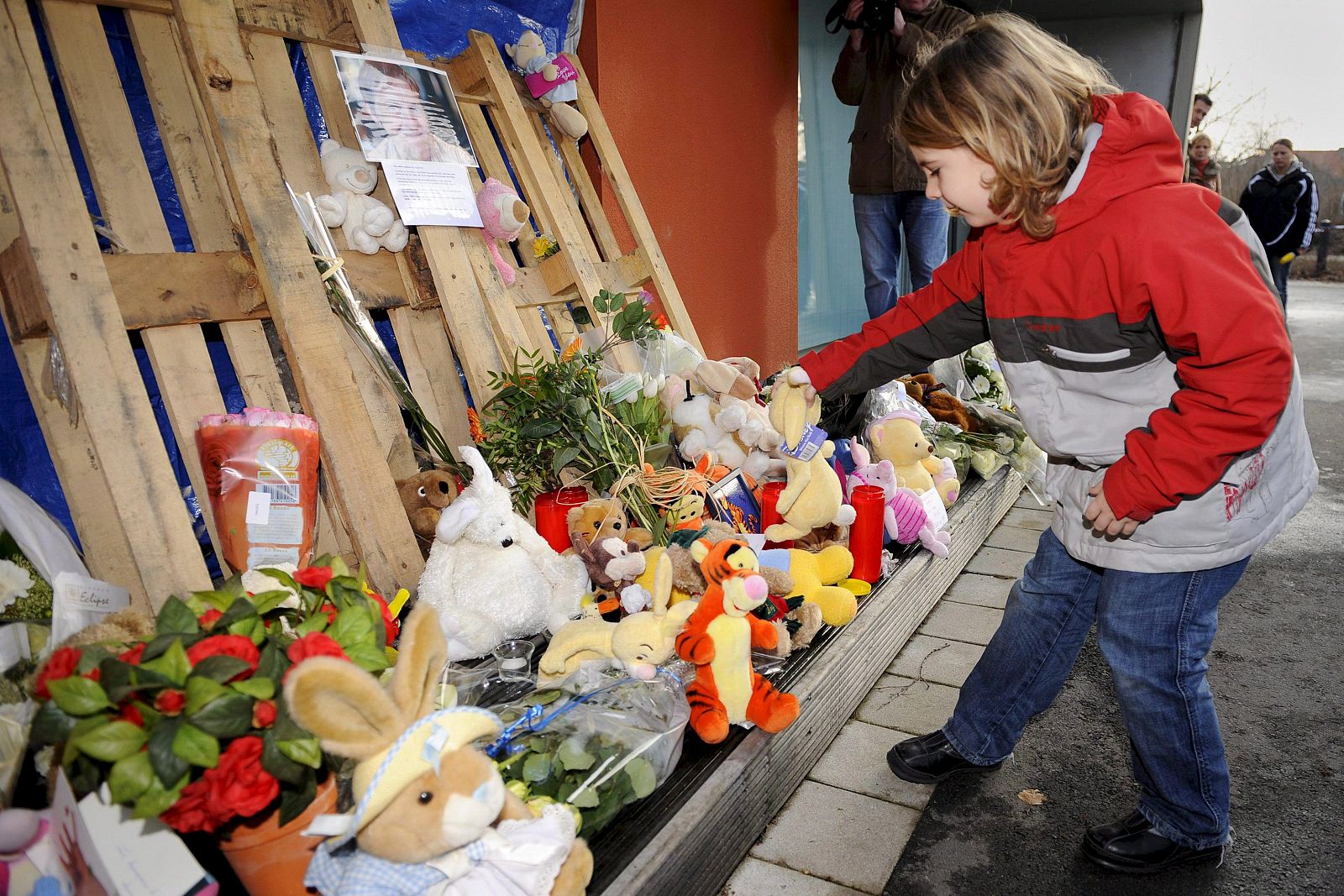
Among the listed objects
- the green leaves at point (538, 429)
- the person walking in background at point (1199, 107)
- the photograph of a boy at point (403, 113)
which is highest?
the photograph of a boy at point (403, 113)

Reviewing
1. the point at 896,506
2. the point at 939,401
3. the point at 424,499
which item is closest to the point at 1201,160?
the point at 939,401

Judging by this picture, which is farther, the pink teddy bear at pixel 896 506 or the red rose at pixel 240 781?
the pink teddy bear at pixel 896 506

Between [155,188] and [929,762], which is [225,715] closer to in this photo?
[929,762]

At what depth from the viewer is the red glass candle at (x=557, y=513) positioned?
243cm

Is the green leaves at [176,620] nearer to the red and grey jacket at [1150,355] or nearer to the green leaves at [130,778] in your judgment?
the green leaves at [130,778]

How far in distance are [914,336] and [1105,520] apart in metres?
0.64

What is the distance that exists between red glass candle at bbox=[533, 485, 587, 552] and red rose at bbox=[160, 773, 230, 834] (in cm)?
136

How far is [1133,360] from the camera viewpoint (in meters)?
1.54

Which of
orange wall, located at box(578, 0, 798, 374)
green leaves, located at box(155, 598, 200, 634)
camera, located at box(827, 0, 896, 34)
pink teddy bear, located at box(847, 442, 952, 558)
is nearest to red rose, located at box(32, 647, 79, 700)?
green leaves, located at box(155, 598, 200, 634)

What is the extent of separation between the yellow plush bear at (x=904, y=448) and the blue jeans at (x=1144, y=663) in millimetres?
1038

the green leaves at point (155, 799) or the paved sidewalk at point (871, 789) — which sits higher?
the green leaves at point (155, 799)

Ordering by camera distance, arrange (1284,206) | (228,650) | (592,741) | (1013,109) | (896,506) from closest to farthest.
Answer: (228,650), (1013,109), (592,741), (896,506), (1284,206)

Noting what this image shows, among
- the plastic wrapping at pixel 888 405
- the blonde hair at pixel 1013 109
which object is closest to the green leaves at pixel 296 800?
the blonde hair at pixel 1013 109

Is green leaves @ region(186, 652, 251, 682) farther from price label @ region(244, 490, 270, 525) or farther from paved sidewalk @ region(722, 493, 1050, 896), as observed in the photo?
paved sidewalk @ region(722, 493, 1050, 896)
